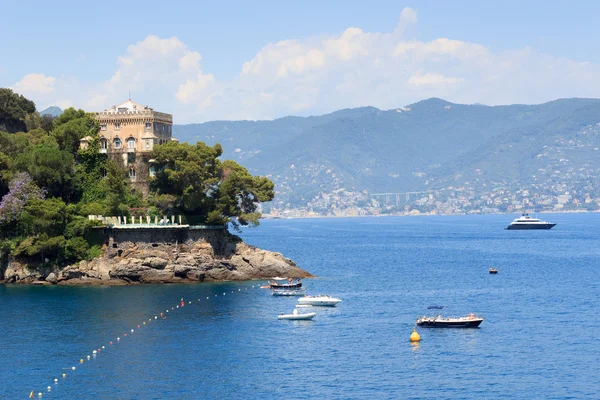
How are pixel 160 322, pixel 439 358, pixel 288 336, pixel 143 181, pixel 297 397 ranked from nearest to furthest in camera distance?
1. pixel 297 397
2. pixel 439 358
3. pixel 288 336
4. pixel 160 322
5. pixel 143 181

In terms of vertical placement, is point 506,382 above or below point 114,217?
below

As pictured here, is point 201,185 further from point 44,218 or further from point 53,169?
point 44,218

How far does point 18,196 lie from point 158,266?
801 inches

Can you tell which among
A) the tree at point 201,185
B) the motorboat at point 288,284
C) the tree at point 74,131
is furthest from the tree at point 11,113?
the motorboat at point 288,284

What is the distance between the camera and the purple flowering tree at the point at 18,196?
122 m

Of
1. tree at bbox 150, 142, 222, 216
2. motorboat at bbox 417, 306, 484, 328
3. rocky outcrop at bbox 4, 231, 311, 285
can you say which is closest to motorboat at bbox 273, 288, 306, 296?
rocky outcrop at bbox 4, 231, 311, 285

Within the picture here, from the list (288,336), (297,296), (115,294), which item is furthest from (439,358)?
(115,294)

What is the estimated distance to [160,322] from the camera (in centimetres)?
9369

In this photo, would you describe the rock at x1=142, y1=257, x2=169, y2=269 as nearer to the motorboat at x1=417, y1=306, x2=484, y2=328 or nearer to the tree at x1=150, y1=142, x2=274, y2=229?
the tree at x1=150, y1=142, x2=274, y2=229

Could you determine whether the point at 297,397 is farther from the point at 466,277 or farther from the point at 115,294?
the point at 466,277

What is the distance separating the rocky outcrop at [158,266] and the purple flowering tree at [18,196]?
657 cm

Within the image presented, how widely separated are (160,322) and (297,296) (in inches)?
905

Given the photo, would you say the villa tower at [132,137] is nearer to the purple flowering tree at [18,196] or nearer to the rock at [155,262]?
the purple flowering tree at [18,196]

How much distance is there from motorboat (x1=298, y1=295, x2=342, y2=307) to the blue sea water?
143 cm
